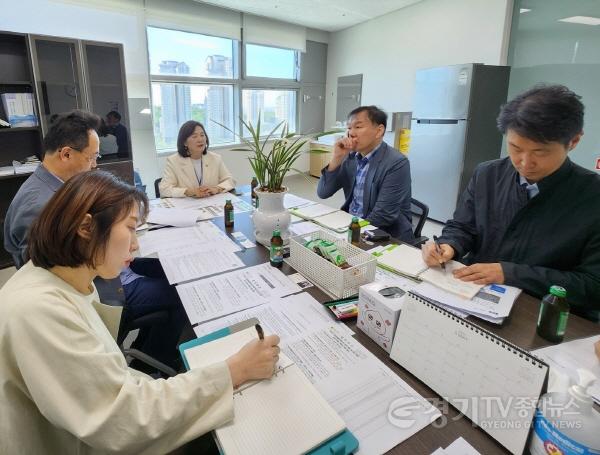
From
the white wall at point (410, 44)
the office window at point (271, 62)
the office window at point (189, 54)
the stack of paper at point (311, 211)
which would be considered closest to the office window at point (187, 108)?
the office window at point (189, 54)

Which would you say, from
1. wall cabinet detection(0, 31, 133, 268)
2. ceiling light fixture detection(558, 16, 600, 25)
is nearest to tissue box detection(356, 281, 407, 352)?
wall cabinet detection(0, 31, 133, 268)

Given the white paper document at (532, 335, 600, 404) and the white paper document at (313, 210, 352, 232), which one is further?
the white paper document at (313, 210, 352, 232)

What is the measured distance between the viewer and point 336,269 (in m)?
1.21

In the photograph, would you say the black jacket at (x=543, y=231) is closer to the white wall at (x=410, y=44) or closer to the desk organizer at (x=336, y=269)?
the desk organizer at (x=336, y=269)

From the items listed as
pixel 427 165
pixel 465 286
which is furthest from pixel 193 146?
pixel 427 165

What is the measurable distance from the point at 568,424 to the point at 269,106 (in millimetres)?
6182

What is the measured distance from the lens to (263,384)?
0.81 meters

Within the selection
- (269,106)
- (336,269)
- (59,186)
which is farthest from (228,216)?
(269,106)

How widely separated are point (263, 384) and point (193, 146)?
7.90 feet

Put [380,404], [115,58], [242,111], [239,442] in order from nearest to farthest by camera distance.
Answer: [239,442] → [380,404] → [115,58] → [242,111]

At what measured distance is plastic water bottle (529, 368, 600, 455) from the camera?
1.83 ft

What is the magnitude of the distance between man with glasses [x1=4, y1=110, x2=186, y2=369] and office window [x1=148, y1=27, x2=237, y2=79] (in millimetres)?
3286

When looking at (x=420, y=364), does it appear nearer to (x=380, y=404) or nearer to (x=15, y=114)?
(x=380, y=404)

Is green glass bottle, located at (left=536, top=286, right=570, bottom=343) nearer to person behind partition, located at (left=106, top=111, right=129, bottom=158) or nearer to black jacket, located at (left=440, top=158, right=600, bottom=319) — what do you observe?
black jacket, located at (left=440, top=158, right=600, bottom=319)
